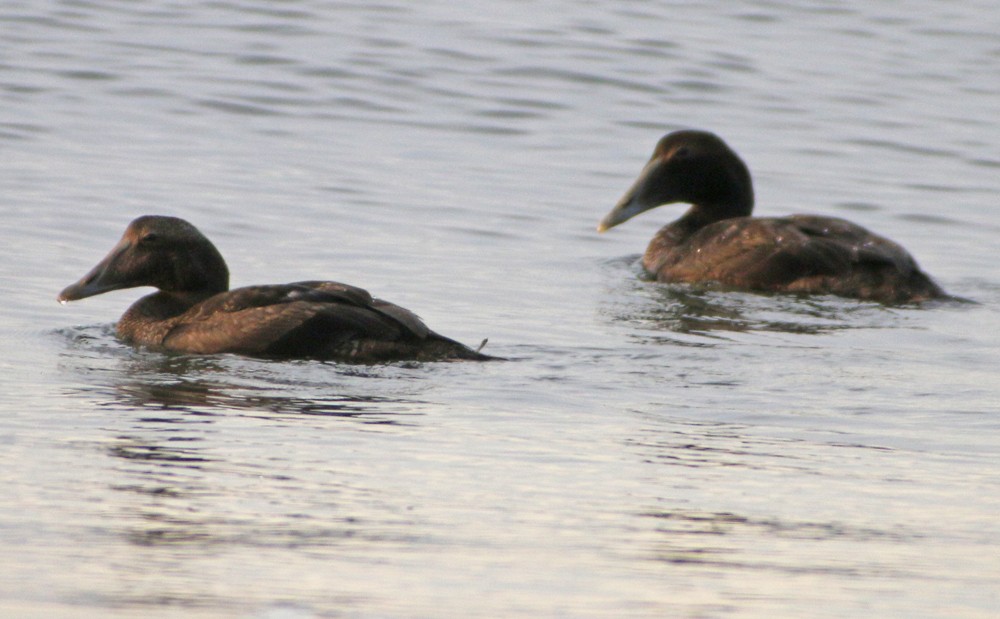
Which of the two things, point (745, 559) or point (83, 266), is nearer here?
point (745, 559)

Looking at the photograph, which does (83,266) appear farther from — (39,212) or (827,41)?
(827,41)

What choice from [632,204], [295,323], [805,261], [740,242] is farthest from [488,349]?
[632,204]

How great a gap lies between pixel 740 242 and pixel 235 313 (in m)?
3.82

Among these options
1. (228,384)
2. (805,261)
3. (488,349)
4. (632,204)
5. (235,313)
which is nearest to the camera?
(228,384)

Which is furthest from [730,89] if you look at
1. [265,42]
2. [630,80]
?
[265,42]

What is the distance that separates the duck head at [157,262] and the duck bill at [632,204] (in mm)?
3758

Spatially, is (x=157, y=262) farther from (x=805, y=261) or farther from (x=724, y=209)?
(x=724, y=209)

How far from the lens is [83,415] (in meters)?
6.62

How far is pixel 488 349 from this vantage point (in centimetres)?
845

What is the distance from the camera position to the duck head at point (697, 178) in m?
12.2

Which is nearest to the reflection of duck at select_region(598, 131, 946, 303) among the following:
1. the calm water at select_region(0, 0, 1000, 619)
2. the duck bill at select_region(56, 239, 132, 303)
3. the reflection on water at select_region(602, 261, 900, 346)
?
the reflection on water at select_region(602, 261, 900, 346)

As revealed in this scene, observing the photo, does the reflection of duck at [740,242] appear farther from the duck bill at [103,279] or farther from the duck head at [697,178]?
the duck bill at [103,279]

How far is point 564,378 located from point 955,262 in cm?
496

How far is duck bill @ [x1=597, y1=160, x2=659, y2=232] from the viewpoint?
1194cm
